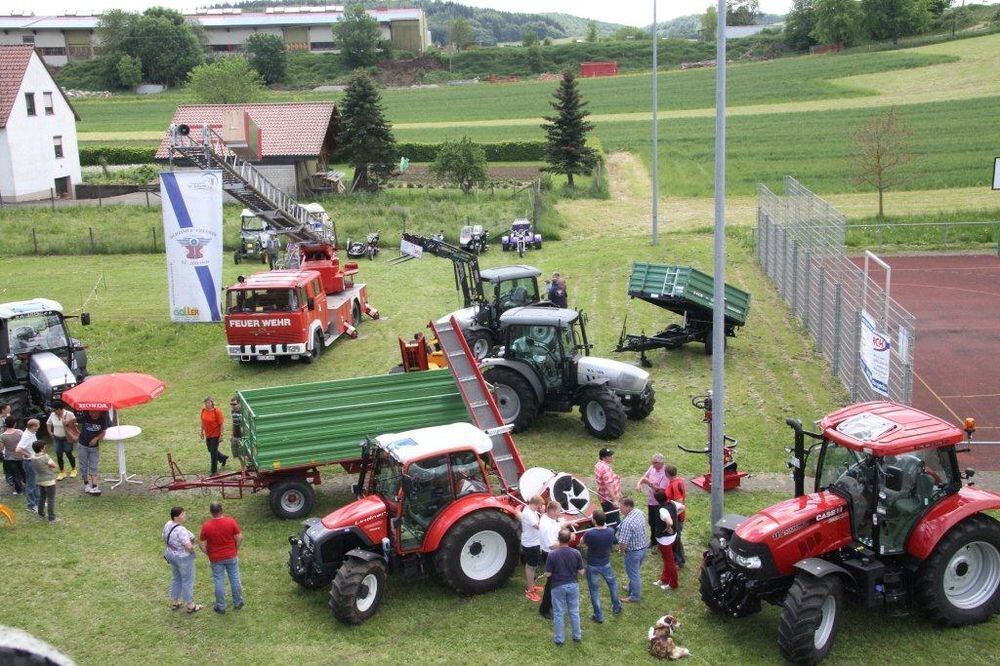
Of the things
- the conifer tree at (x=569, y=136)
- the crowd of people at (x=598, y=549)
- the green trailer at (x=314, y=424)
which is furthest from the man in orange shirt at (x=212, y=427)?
the conifer tree at (x=569, y=136)

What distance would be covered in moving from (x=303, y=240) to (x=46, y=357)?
15.4m

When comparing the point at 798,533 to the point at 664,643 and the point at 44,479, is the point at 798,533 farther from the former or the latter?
the point at 44,479

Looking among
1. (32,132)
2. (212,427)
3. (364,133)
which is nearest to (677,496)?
(212,427)

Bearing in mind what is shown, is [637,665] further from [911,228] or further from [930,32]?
[930,32]

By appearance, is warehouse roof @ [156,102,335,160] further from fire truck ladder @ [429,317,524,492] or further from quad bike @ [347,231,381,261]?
fire truck ladder @ [429,317,524,492]

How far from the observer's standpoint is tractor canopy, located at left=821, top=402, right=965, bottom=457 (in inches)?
A: 393

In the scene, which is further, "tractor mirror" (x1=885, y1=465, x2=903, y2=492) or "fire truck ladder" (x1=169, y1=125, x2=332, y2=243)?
"fire truck ladder" (x1=169, y1=125, x2=332, y2=243)

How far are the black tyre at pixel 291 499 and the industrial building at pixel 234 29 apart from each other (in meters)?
140

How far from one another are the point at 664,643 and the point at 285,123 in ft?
153

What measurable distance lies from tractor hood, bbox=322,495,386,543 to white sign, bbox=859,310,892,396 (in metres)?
9.17

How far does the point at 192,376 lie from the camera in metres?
22.2

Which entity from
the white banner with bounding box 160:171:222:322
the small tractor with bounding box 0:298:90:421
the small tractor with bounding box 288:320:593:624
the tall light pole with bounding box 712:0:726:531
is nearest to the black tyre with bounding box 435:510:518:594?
the small tractor with bounding box 288:320:593:624

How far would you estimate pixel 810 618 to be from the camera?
9609 millimetres

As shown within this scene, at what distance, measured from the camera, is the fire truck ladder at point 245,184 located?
3031cm
